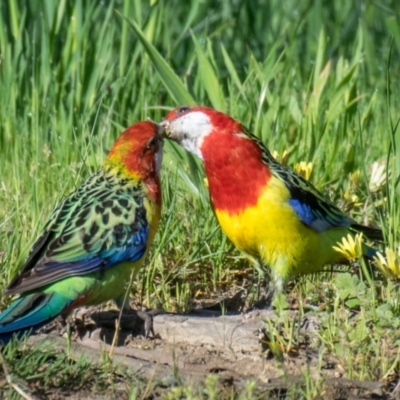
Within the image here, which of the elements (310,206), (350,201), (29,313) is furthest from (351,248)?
(29,313)

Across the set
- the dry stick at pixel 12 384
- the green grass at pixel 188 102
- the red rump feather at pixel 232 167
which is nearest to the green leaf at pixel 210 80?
the green grass at pixel 188 102

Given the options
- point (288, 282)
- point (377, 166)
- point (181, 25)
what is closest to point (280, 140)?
point (377, 166)

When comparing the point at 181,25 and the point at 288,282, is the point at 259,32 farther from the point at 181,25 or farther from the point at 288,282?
the point at 288,282

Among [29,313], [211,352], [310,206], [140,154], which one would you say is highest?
[140,154]

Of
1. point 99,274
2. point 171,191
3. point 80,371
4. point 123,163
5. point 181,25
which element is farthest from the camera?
point 181,25

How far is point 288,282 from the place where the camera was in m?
4.93

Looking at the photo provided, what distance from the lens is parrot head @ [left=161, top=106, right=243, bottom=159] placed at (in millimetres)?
4906

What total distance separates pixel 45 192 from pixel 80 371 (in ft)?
6.08

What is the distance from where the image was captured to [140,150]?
4859mm

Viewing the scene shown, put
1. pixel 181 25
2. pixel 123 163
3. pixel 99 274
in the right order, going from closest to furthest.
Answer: pixel 99 274, pixel 123 163, pixel 181 25

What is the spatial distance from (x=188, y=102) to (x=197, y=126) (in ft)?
2.93

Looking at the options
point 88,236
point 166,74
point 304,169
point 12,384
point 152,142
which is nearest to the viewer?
point 12,384

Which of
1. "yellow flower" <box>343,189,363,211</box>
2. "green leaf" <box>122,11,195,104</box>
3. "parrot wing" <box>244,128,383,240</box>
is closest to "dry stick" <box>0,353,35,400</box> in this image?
"parrot wing" <box>244,128,383,240</box>

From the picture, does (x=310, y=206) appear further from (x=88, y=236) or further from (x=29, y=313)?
(x=29, y=313)
